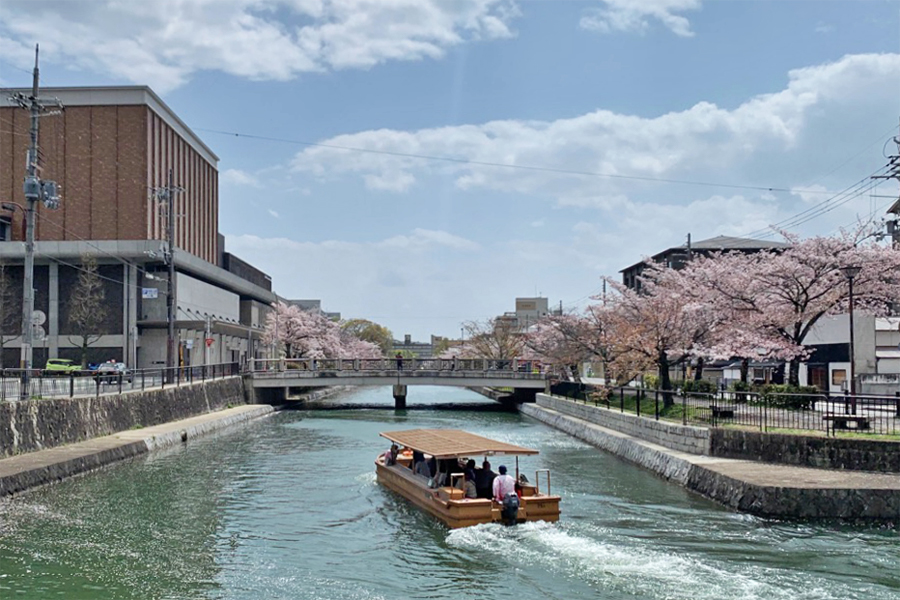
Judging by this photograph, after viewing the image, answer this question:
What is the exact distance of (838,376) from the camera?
3912cm

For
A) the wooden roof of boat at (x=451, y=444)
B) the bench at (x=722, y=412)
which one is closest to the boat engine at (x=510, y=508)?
the wooden roof of boat at (x=451, y=444)

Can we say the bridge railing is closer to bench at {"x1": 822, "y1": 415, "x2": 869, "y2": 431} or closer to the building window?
the building window

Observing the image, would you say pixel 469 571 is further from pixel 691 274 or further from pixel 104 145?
pixel 104 145

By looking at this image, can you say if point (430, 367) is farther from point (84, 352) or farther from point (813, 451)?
point (813, 451)

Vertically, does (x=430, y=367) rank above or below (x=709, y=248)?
below

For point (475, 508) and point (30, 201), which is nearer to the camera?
point (475, 508)

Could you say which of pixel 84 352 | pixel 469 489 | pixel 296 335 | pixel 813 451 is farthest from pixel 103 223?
pixel 813 451

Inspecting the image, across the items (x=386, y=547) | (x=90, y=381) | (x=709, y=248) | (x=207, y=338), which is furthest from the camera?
(x=709, y=248)

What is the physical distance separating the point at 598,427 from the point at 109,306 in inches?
1645

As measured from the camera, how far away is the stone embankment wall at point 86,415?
82.4ft

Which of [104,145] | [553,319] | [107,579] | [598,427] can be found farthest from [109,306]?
[107,579]

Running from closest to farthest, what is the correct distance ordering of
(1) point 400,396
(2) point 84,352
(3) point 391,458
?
(3) point 391,458, (2) point 84,352, (1) point 400,396

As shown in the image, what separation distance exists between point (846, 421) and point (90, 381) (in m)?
28.7

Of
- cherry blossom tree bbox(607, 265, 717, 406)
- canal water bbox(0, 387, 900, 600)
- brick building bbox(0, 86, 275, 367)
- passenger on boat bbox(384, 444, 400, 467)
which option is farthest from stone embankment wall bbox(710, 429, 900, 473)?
brick building bbox(0, 86, 275, 367)
